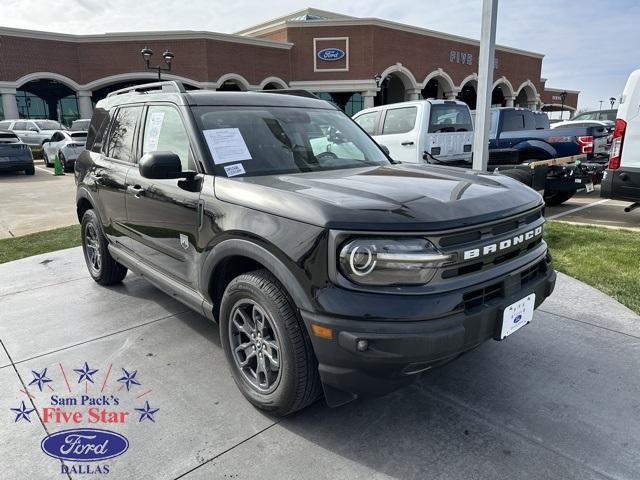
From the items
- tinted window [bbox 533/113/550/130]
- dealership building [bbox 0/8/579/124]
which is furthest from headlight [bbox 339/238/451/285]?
dealership building [bbox 0/8/579/124]

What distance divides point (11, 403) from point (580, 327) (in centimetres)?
410

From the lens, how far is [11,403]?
2.98 metres

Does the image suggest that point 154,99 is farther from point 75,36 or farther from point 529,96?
point 529,96

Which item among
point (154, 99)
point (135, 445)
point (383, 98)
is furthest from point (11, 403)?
point (383, 98)

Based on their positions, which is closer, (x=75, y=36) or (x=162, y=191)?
(x=162, y=191)

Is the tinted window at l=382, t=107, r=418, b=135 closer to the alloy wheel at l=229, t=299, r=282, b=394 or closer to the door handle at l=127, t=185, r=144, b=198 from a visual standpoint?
the door handle at l=127, t=185, r=144, b=198

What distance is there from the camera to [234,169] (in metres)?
3.05

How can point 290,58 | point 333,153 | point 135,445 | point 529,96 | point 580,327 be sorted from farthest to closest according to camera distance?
point 529,96
point 290,58
point 580,327
point 333,153
point 135,445

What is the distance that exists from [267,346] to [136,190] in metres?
1.82

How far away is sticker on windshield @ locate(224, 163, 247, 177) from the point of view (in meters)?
3.01

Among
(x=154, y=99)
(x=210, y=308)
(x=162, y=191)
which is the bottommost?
(x=210, y=308)

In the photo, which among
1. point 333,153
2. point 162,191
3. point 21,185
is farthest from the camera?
point 21,185

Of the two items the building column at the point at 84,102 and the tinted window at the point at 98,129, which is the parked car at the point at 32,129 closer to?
the building column at the point at 84,102

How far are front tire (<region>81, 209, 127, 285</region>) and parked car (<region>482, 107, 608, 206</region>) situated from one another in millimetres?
6572
